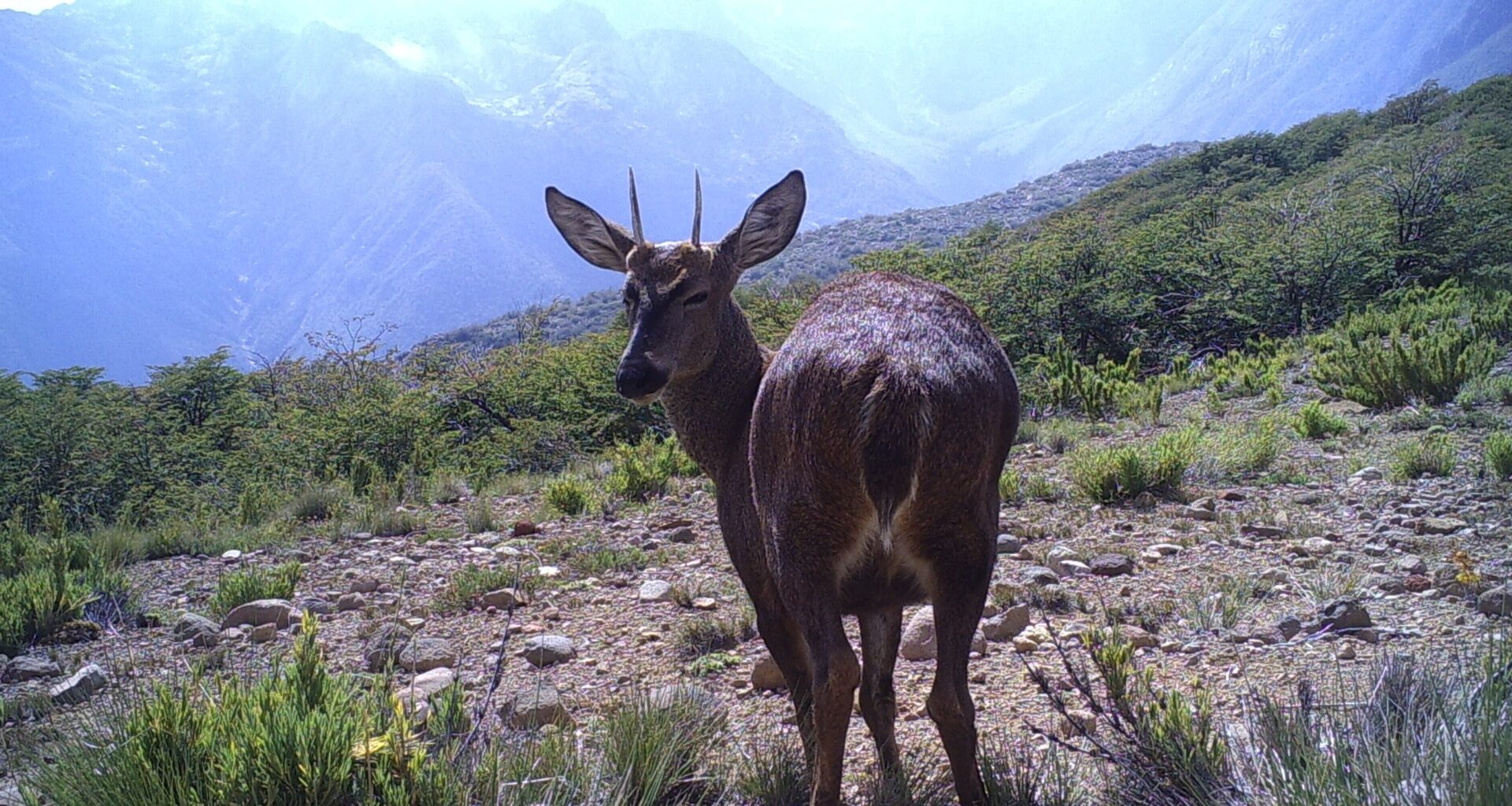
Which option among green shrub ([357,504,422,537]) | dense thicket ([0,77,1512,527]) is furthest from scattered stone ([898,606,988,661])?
dense thicket ([0,77,1512,527])

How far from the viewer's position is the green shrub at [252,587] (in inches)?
234

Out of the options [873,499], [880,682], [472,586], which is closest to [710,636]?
[880,682]

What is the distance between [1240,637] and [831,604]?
8.23 ft

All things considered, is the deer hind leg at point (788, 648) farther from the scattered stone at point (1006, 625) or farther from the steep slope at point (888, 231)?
the steep slope at point (888, 231)

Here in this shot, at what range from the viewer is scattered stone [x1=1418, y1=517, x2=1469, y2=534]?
518 centimetres

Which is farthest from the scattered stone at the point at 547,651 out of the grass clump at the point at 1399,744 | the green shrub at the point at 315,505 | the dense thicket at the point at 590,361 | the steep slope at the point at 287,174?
the steep slope at the point at 287,174

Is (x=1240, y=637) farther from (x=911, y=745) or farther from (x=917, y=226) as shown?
(x=917, y=226)

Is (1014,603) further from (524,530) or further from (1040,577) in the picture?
(524,530)

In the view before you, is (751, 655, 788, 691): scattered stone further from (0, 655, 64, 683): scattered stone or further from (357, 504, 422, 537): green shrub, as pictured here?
(357, 504, 422, 537): green shrub

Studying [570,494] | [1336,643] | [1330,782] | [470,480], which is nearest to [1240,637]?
[1336,643]

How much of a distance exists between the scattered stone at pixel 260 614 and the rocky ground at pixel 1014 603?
19 mm

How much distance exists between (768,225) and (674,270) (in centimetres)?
54

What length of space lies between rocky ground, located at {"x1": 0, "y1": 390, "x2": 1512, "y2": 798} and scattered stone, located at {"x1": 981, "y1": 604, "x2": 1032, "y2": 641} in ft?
0.03

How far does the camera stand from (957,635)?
2637 millimetres
